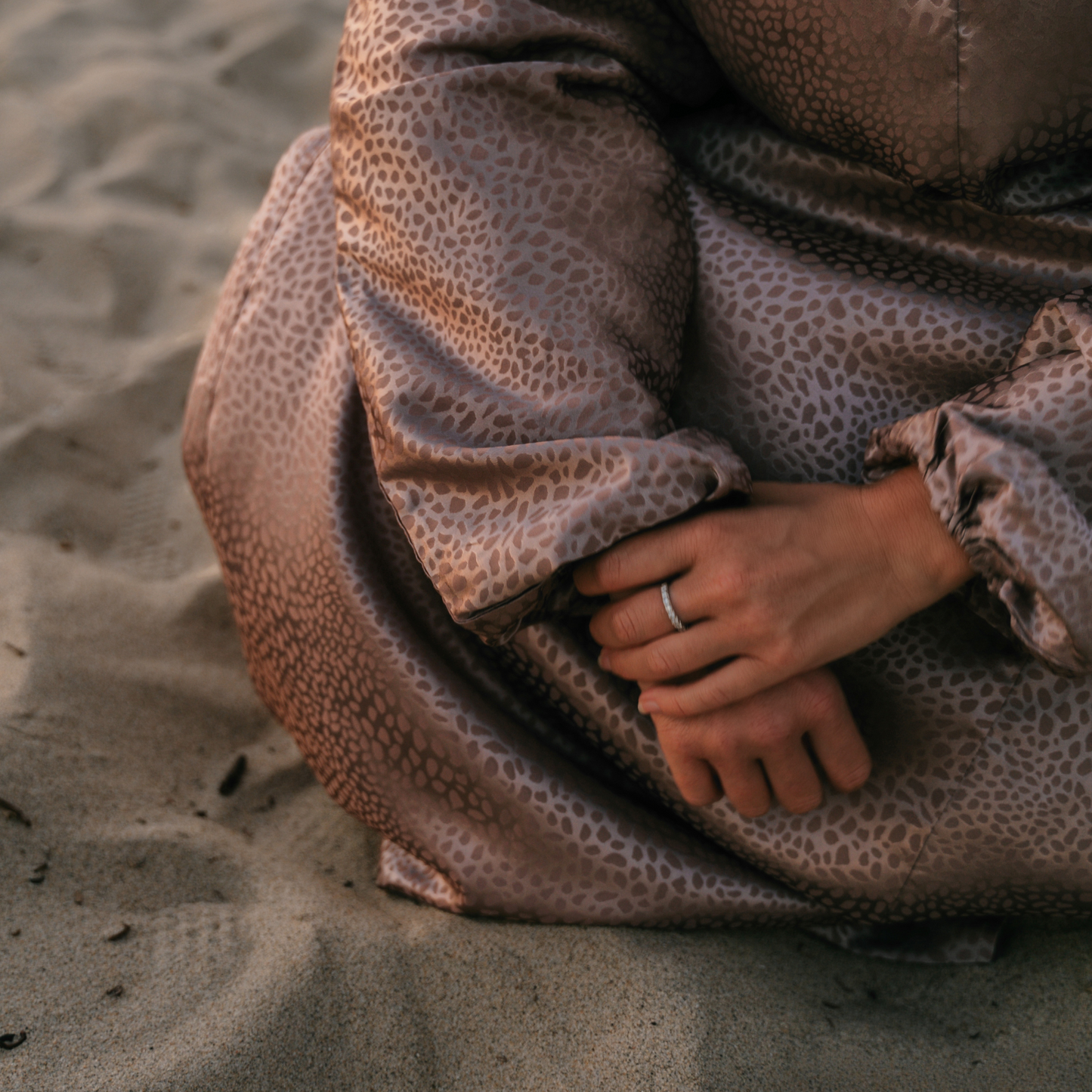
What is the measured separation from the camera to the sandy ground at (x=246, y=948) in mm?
800

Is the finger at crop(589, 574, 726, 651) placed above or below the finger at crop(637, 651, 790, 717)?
above

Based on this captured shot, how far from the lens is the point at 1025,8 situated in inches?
27.9

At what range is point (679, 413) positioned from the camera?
90 cm

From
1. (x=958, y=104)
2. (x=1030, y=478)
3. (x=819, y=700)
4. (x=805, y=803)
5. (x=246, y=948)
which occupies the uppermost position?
(x=958, y=104)

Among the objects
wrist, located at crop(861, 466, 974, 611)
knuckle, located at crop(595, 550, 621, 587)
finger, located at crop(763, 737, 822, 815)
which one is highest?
wrist, located at crop(861, 466, 974, 611)

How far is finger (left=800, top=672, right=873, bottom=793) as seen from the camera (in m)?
0.79

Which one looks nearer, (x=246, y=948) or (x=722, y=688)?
(x=722, y=688)

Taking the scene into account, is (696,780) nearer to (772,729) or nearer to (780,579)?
(772,729)

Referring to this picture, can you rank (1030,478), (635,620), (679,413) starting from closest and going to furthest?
(1030,478) → (635,620) → (679,413)

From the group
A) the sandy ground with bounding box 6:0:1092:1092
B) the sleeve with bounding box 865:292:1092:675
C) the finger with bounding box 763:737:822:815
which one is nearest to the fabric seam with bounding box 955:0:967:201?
the sleeve with bounding box 865:292:1092:675

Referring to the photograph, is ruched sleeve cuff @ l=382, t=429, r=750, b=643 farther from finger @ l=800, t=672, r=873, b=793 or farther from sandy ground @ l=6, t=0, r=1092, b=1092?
sandy ground @ l=6, t=0, r=1092, b=1092

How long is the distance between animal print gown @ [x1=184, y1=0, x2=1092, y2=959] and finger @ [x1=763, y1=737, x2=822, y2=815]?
0.04 meters

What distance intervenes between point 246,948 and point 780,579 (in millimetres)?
603

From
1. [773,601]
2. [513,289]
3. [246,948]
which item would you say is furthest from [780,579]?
[246,948]
